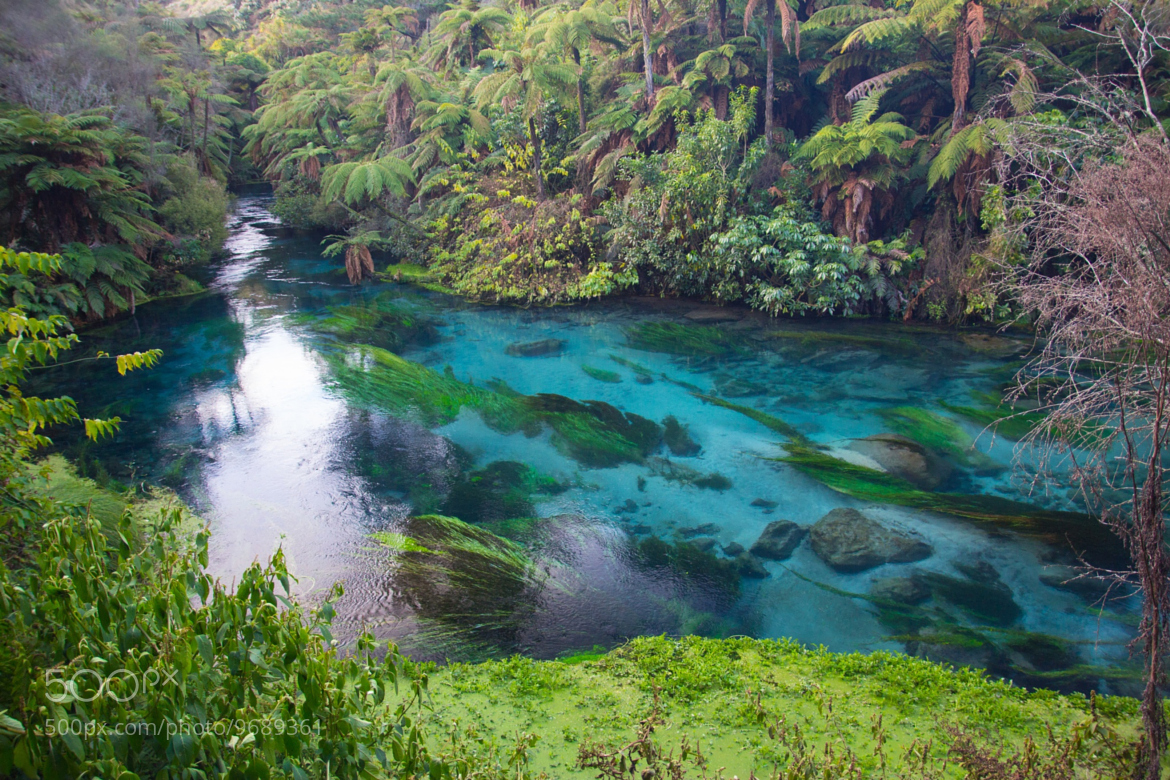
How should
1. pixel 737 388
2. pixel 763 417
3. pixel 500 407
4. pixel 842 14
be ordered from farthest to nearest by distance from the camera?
pixel 842 14
pixel 737 388
pixel 500 407
pixel 763 417

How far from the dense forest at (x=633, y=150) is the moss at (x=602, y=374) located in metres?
3.65

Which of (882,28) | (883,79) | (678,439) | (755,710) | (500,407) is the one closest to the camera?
(755,710)

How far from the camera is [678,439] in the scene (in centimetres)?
908

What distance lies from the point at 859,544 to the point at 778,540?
0.80 metres

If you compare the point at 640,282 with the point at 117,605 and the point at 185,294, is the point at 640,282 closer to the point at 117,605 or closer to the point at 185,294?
the point at 185,294

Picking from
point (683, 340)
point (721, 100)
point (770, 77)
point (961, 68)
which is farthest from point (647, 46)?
point (683, 340)

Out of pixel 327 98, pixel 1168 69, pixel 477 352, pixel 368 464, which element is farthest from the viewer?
pixel 327 98

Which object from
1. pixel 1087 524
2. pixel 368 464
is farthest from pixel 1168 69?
pixel 368 464

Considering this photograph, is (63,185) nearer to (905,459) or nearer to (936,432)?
(905,459)

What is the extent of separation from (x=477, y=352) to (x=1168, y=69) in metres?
11.9

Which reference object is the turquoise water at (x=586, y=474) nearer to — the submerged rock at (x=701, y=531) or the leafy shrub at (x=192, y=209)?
the submerged rock at (x=701, y=531)

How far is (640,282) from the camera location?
15.3 meters

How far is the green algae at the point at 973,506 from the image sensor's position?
6.45 meters

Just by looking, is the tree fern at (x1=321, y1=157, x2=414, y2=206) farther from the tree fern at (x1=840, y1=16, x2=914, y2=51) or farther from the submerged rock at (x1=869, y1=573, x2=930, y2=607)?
the submerged rock at (x1=869, y1=573, x2=930, y2=607)
